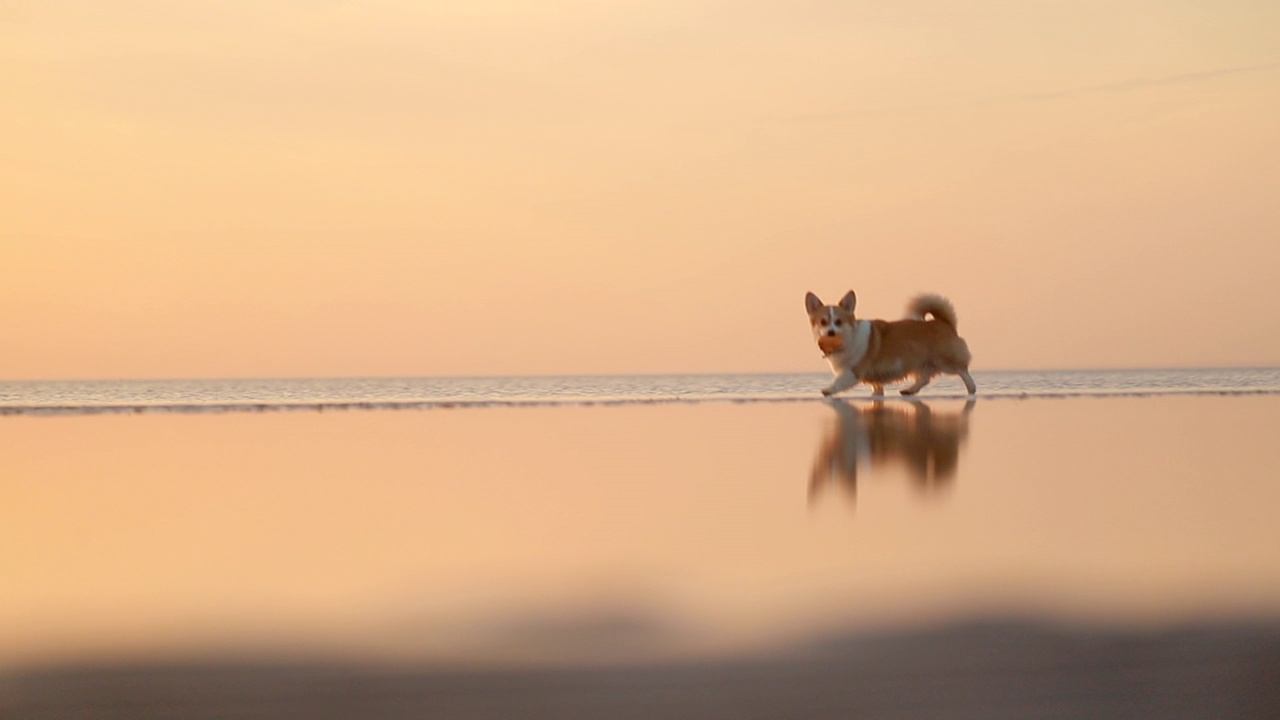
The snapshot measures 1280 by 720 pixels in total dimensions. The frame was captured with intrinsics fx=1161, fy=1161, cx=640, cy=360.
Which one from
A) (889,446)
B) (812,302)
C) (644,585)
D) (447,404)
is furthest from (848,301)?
(644,585)

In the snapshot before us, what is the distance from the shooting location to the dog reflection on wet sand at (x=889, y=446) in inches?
133

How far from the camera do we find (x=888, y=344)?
8.98 meters

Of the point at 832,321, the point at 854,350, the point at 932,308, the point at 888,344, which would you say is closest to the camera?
the point at 832,321

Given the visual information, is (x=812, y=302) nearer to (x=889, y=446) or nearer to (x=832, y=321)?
(x=832, y=321)

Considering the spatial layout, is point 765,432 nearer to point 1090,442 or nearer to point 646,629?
point 1090,442

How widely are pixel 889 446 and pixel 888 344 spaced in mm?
4675

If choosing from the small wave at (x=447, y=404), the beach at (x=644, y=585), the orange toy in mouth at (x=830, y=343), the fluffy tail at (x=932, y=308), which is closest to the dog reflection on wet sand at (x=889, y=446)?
the beach at (x=644, y=585)

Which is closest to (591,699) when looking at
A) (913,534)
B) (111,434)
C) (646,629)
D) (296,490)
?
(646,629)

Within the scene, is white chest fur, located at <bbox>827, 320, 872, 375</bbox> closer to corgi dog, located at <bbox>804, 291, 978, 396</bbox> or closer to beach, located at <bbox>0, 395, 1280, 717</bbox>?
corgi dog, located at <bbox>804, 291, 978, 396</bbox>

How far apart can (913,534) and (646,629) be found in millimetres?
966

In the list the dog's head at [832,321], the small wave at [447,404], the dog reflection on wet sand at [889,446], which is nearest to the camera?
the dog reflection on wet sand at [889,446]

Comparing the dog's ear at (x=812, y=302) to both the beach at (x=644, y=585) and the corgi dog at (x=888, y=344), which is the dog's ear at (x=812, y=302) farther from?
the beach at (x=644, y=585)

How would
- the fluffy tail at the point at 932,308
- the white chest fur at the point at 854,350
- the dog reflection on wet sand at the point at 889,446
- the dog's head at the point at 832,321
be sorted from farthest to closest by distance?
the fluffy tail at the point at 932,308, the white chest fur at the point at 854,350, the dog's head at the point at 832,321, the dog reflection on wet sand at the point at 889,446

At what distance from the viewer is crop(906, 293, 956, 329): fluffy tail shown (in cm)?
948
